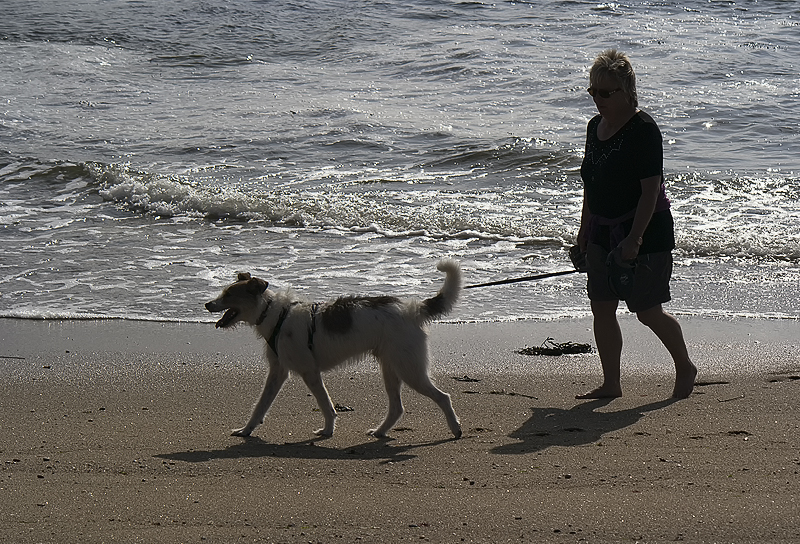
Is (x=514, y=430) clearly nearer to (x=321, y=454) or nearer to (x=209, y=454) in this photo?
(x=321, y=454)

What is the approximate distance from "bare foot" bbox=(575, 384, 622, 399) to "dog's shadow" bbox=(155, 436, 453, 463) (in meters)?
1.19

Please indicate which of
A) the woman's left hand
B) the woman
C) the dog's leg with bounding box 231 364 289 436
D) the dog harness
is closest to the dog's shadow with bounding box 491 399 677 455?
the woman

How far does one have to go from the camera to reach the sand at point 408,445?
11.3ft

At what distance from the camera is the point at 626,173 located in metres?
5.17

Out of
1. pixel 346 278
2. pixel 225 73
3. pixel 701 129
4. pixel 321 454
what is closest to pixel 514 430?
pixel 321 454

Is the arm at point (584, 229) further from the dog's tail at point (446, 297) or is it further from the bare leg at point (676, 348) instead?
the dog's tail at point (446, 297)

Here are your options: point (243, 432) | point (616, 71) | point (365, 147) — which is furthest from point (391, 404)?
point (365, 147)

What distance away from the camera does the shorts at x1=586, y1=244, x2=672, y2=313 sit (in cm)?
532

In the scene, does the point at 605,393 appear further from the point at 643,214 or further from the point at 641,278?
the point at 643,214

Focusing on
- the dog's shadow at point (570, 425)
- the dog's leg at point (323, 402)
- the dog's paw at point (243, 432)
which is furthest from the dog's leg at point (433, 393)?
the dog's paw at point (243, 432)

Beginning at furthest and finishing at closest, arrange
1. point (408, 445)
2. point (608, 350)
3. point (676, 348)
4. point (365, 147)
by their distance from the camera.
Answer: point (365, 147), point (608, 350), point (676, 348), point (408, 445)

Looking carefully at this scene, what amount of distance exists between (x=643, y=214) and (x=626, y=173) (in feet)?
0.86

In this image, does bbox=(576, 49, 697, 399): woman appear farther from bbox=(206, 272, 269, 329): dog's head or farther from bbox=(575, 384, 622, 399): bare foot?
bbox=(206, 272, 269, 329): dog's head

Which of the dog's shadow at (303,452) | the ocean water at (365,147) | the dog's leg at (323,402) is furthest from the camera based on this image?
the ocean water at (365,147)
